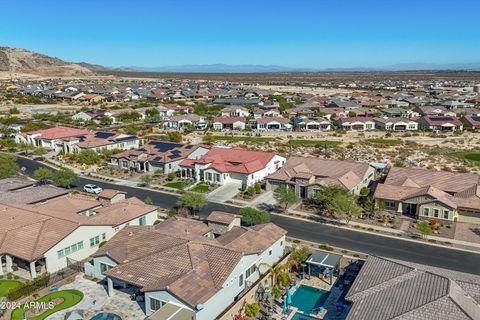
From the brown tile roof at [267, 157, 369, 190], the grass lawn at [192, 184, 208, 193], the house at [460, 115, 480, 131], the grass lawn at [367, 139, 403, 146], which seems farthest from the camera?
the house at [460, 115, 480, 131]

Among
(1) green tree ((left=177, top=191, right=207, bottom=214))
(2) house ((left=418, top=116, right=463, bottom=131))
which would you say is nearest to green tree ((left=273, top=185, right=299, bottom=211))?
(1) green tree ((left=177, top=191, right=207, bottom=214))

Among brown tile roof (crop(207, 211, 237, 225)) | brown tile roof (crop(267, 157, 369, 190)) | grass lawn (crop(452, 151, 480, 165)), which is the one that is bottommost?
grass lawn (crop(452, 151, 480, 165))

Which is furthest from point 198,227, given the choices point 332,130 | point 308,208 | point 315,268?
point 332,130

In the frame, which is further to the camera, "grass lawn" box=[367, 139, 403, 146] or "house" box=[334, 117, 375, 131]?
"house" box=[334, 117, 375, 131]

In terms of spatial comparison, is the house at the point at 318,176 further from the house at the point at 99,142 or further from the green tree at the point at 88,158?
the house at the point at 99,142

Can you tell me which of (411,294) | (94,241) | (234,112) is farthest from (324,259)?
(234,112)

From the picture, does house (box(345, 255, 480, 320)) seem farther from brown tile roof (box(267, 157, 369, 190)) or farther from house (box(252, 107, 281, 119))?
house (box(252, 107, 281, 119))
